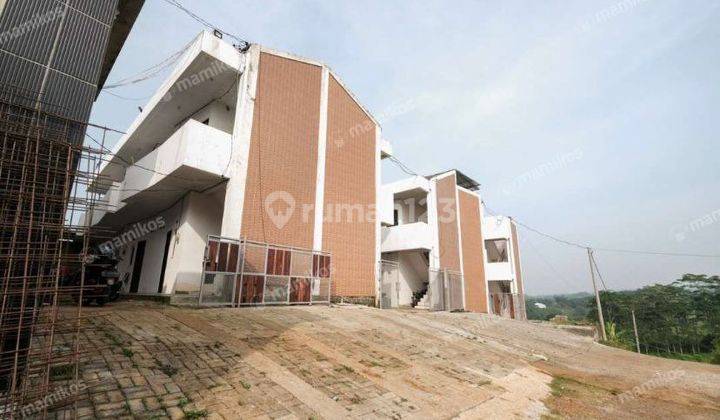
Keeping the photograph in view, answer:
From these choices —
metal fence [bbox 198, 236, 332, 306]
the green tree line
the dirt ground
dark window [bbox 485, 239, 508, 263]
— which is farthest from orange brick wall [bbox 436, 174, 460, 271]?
the green tree line

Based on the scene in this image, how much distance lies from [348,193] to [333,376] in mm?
10646

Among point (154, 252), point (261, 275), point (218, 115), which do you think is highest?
point (218, 115)

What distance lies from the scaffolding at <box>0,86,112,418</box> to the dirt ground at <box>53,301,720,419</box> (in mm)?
337

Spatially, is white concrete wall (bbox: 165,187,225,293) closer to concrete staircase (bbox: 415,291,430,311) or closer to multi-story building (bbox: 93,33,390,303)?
multi-story building (bbox: 93,33,390,303)

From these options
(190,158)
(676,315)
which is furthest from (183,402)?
(676,315)

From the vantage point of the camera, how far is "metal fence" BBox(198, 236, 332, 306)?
950 cm

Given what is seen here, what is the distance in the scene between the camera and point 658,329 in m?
57.5

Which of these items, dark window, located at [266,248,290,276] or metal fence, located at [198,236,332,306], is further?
dark window, located at [266,248,290,276]

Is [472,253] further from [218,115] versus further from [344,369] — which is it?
[344,369]

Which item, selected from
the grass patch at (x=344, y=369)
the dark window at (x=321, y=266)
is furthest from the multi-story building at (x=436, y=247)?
the grass patch at (x=344, y=369)

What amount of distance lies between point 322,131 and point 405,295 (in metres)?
12.5

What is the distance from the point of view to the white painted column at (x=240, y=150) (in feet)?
35.9

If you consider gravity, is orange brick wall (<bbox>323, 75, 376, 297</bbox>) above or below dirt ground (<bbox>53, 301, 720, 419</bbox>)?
above

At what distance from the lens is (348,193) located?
1523 centimetres
